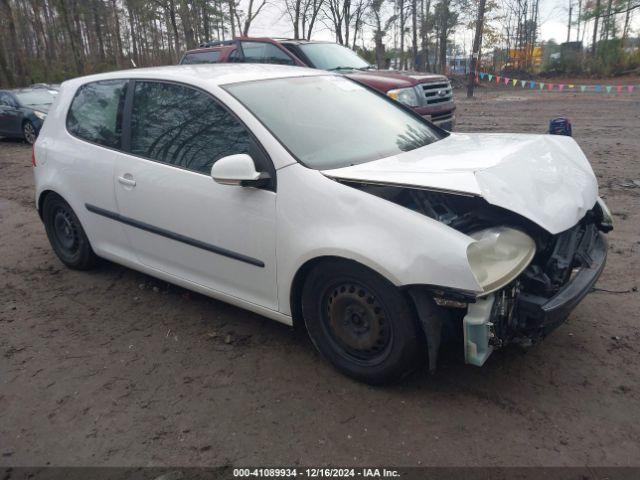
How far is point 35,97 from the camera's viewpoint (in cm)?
1416

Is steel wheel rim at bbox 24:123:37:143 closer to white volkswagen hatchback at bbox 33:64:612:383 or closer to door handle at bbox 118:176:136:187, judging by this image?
white volkswagen hatchback at bbox 33:64:612:383

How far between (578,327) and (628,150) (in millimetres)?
6620

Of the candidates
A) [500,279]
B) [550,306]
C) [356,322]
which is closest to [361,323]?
[356,322]

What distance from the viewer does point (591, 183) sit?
338 cm

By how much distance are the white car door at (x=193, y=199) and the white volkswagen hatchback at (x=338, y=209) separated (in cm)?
1

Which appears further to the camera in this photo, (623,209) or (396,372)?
(623,209)

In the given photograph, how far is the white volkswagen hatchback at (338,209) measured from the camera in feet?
8.70

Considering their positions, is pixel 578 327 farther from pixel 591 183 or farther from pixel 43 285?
pixel 43 285

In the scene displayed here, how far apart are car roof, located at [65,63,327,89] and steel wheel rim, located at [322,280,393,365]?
161cm

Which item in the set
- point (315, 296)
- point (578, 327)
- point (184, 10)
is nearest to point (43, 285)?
point (315, 296)

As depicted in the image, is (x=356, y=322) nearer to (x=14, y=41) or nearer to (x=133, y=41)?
(x=14, y=41)

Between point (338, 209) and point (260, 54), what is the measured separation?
25.3 ft

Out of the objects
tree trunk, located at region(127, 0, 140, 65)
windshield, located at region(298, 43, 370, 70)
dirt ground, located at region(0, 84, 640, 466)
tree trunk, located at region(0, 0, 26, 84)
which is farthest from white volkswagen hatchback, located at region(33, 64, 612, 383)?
tree trunk, located at region(127, 0, 140, 65)

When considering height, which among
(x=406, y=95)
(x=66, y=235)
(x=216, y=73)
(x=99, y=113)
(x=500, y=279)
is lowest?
(x=66, y=235)
